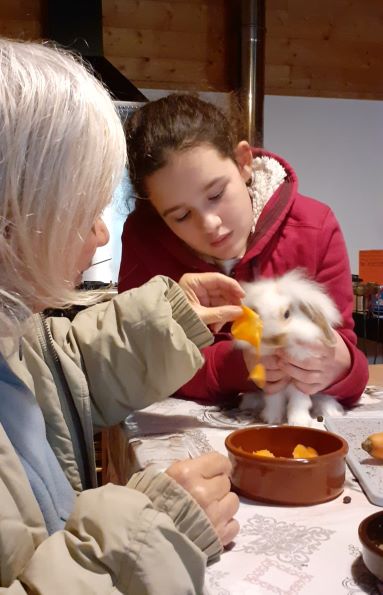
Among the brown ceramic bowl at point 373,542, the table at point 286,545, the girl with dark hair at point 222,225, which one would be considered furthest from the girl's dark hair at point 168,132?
the brown ceramic bowl at point 373,542

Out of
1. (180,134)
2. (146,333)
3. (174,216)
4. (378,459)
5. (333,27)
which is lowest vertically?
(378,459)

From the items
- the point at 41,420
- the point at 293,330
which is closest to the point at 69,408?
the point at 41,420

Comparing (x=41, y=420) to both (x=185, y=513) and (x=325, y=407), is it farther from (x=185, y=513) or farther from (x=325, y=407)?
(x=325, y=407)

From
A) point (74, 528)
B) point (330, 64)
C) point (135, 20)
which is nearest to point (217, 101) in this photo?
point (74, 528)

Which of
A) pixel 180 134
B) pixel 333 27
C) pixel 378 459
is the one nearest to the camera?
pixel 378 459

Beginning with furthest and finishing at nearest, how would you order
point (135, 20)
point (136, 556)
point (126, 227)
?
point (135, 20), point (126, 227), point (136, 556)

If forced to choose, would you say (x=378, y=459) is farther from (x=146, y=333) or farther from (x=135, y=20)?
(x=135, y=20)

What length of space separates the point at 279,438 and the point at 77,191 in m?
0.50

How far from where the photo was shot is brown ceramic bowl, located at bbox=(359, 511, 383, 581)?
0.61 m

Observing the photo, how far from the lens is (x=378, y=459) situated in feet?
3.03

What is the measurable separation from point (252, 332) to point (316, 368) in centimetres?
13

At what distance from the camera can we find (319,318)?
1.14 m

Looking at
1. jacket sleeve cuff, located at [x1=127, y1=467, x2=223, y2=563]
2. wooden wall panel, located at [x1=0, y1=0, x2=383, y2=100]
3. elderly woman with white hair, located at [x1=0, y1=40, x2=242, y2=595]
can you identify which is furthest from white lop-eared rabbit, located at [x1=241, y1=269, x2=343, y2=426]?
Answer: wooden wall panel, located at [x1=0, y1=0, x2=383, y2=100]

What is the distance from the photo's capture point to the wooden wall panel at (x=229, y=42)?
351cm
